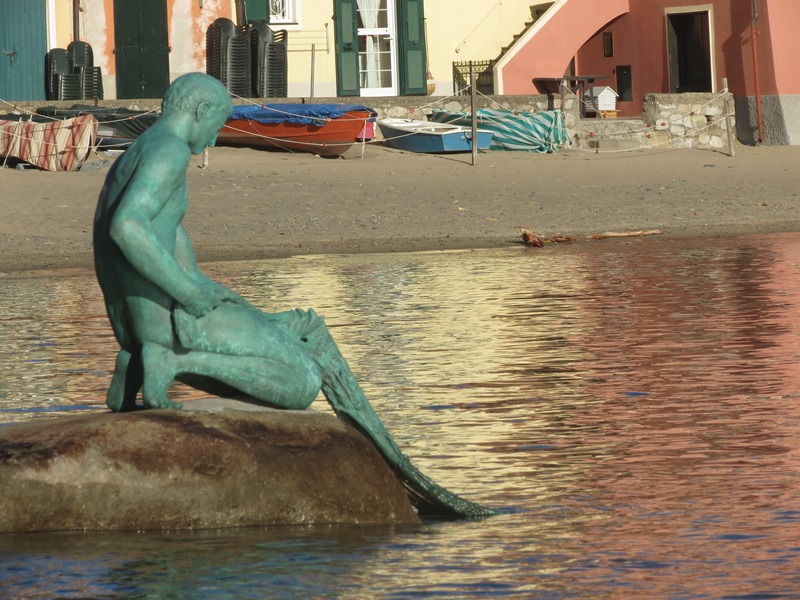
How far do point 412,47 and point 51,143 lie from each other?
8.09 meters

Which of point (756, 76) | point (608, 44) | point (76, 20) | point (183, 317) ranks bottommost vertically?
point (183, 317)

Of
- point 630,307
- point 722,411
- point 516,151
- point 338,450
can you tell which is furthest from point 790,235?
point 338,450

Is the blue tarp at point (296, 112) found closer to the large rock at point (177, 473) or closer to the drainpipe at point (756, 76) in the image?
the drainpipe at point (756, 76)

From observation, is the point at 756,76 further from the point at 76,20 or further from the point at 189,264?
the point at 189,264

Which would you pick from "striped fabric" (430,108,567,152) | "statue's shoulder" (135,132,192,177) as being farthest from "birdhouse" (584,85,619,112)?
"statue's shoulder" (135,132,192,177)

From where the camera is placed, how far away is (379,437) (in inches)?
248

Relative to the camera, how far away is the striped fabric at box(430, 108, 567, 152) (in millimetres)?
26875

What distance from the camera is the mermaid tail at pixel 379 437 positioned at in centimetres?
623

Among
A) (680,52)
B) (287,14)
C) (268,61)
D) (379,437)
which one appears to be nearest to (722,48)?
(680,52)

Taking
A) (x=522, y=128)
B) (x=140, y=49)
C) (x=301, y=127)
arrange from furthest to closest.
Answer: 1. (x=140, y=49)
2. (x=522, y=128)
3. (x=301, y=127)

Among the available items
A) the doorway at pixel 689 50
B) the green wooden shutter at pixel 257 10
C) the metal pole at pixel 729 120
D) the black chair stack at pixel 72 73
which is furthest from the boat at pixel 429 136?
the doorway at pixel 689 50

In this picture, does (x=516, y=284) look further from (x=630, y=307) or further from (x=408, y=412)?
(x=408, y=412)

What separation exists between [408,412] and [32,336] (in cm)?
400

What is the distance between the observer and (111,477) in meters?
5.79
